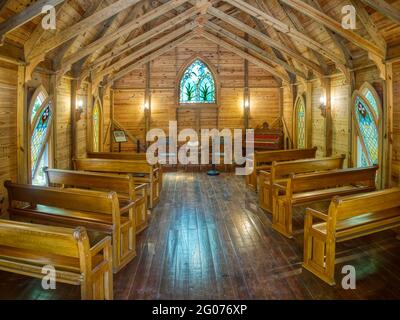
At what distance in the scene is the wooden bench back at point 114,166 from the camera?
6.87 m

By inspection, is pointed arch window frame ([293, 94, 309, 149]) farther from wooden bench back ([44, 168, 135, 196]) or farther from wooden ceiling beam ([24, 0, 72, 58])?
wooden ceiling beam ([24, 0, 72, 58])

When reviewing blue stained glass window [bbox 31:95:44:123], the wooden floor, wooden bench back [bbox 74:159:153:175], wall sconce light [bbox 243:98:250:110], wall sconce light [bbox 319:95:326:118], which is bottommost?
the wooden floor

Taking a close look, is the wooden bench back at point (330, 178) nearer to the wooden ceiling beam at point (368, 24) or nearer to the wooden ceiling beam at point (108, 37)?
the wooden ceiling beam at point (368, 24)

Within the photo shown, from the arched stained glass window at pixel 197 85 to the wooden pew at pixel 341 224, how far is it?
28.0ft

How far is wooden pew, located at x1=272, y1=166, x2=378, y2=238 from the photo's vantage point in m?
5.21

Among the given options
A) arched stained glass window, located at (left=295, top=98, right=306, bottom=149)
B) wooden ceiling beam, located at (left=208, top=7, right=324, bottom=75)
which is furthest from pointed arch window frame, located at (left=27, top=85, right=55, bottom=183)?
arched stained glass window, located at (left=295, top=98, right=306, bottom=149)

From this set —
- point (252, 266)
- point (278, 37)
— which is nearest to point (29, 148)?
point (252, 266)

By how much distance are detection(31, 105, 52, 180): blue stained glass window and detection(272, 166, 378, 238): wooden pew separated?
4191 mm

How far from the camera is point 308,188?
17.5ft

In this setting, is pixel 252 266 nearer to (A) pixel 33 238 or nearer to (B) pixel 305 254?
(B) pixel 305 254

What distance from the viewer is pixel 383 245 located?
476 centimetres

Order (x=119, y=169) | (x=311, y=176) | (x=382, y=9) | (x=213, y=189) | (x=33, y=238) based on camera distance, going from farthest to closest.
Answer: (x=213, y=189), (x=119, y=169), (x=311, y=176), (x=382, y=9), (x=33, y=238)

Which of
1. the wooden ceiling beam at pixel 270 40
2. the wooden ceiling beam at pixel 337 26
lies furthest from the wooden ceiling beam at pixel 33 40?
the wooden ceiling beam at pixel 270 40

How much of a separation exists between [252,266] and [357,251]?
1.53m
